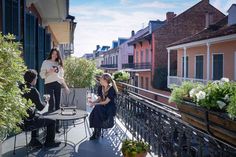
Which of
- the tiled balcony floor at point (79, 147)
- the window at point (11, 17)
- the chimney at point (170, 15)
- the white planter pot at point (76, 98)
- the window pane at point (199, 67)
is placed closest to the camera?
the tiled balcony floor at point (79, 147)

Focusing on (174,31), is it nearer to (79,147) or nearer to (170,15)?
(170,15)

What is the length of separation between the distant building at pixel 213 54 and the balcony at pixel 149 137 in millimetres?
10958

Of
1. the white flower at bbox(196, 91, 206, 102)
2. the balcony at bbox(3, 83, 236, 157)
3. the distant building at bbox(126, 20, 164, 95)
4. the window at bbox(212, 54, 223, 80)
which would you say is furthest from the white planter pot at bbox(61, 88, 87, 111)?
the distant building at bbox(126, 20, 164, 95)

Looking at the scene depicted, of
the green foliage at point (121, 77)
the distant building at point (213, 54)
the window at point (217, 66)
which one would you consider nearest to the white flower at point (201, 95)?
the green foliage at point (121, 77)

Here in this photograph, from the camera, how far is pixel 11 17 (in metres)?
5.36

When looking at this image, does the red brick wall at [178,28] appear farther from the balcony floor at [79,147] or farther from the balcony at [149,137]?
the balcony floor at [79,147]

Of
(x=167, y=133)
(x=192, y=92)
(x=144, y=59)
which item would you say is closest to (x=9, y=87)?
(x=192, y=92)

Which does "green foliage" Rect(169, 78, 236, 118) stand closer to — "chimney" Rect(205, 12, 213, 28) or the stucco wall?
the stucco wall

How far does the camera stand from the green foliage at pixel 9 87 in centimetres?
239

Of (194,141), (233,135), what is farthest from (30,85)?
(233,135)

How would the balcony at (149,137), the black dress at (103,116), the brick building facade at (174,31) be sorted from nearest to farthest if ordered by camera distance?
1. the balcony at (149,137)
2. the black dress at (103,116)
3. the brick building facade at (174,31)

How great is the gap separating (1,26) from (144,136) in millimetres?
2757

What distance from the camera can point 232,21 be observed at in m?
20.4

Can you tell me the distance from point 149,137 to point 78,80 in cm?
352
